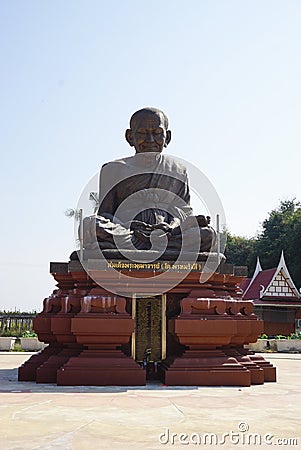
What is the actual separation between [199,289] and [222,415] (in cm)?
335

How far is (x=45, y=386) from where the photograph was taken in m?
8.16

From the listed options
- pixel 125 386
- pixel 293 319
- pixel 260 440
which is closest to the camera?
pixel 260 440

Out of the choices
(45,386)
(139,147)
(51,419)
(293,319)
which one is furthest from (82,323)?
(293,319)

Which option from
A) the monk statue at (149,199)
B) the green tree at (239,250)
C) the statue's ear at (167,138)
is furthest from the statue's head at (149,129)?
the green tree at (239,250)

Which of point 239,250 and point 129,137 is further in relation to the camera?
point 239,250

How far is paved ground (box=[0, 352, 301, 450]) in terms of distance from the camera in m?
4.60

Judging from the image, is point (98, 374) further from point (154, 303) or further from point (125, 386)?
point (154, 303)

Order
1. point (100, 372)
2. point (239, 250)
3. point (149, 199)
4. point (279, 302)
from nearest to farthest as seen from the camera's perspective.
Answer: point (100, 372) → point (149, 199) → point (279, 302) → point (239, 250)

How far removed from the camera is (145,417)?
18.5 ft

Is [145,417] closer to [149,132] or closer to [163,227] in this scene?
[163,227]

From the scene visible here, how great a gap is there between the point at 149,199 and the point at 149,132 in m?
1.27

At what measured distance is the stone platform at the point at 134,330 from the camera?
823 cm

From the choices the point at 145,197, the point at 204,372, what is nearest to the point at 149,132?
the point at 145,197

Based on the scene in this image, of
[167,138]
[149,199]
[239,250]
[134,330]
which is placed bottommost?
[134,330]
